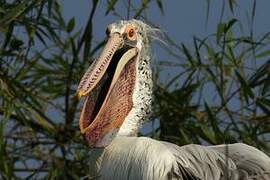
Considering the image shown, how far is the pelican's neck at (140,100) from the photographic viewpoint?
28.6ft

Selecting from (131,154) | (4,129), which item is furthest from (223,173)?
(4,129)

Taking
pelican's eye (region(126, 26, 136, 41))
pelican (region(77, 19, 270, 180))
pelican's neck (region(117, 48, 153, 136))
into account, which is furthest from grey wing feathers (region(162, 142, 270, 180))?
pelican's eye (region(126, 26, 136, 41))

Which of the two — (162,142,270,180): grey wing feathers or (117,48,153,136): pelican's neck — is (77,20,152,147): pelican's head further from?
(162,142,270,180): grey wing feathers

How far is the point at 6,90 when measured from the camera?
889cm

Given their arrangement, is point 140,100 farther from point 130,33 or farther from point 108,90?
point 130,33

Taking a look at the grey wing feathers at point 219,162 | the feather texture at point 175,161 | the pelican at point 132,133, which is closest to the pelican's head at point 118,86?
the pelican at point 132,133

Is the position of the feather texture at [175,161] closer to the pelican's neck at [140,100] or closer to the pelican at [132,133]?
the pelican at [132,133]

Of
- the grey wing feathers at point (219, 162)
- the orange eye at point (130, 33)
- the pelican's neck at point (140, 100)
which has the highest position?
the orange eye at point (130, 33)

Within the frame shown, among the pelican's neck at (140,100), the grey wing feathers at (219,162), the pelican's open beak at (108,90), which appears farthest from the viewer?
the pelican's neck at (140,100)

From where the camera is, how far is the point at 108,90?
28.9 ft

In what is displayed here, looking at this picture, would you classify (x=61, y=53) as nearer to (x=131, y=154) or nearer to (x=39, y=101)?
(x=39, y=101)

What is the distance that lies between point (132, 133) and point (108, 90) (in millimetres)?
225

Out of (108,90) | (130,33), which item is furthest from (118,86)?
(130,33)

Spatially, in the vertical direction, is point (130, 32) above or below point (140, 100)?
above
